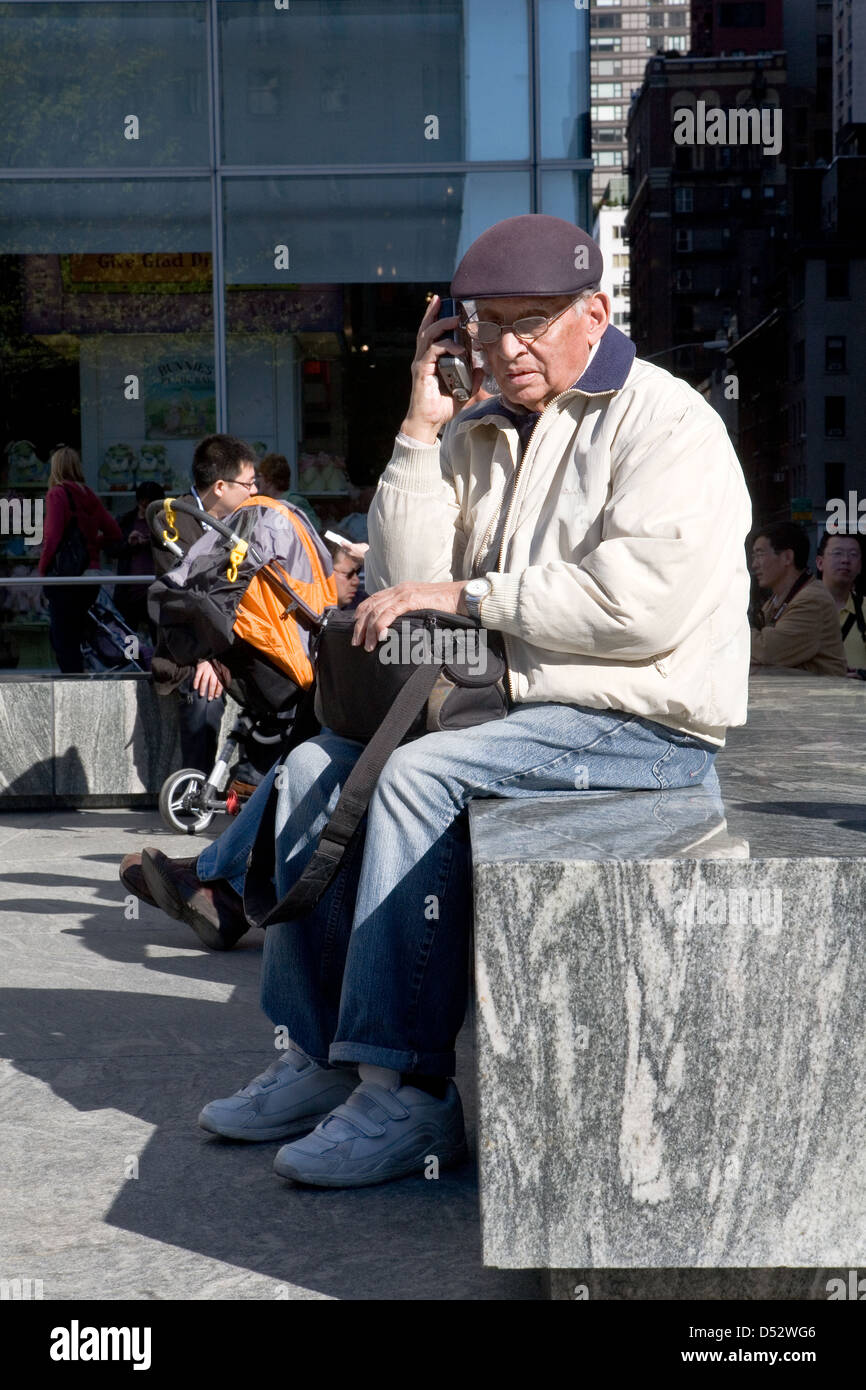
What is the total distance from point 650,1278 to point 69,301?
11.0 m

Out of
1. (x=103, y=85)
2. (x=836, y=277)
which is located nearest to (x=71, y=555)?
(x=103, y=85)

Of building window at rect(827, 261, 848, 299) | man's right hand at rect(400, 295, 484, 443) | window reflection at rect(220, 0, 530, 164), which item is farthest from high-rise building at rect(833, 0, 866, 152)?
man's right hand at rect(400, 295, 484, 443)

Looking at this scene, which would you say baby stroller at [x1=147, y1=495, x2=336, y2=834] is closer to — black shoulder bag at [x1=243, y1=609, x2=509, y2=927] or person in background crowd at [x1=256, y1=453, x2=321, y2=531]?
person in background crowd at [x1=256, y1=453, x2=321, y2=531]

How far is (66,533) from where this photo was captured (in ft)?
36.3

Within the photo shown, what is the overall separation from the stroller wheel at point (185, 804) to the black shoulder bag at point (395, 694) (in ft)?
13.9

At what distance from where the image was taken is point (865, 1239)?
93.7 inches

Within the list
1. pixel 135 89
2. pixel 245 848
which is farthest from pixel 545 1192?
pixel 135 89

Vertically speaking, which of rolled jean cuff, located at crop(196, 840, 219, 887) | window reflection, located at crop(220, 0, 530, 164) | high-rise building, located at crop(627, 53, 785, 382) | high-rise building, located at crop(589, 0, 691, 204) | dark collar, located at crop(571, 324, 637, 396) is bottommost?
rolled jean cuff, located at crop(196, 840, 219, 887)

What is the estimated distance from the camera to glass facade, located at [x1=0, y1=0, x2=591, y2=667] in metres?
12.2

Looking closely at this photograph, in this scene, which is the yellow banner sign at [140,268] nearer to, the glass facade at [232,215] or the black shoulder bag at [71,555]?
the glass facade at [232,215]

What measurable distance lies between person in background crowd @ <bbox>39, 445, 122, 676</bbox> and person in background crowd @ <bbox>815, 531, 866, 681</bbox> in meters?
4.92

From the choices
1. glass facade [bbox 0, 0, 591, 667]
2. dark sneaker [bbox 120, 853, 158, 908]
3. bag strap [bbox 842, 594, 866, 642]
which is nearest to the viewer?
dark sneaker [bbox 120, 853, 158, 908]

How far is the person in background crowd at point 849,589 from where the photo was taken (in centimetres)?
786
